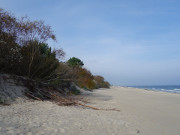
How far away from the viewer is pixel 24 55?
28.0 feet

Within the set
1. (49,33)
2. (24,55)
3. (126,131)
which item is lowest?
(126,131)

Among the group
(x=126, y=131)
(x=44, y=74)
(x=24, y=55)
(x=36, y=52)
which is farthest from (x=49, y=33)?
(x=126, y=131)

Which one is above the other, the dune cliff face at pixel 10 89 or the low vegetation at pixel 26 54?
the low vegetation at pixel 26 54

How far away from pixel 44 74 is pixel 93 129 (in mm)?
6966

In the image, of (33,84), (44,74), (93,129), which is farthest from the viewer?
(44,74)

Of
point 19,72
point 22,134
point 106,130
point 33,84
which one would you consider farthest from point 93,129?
point 19,72

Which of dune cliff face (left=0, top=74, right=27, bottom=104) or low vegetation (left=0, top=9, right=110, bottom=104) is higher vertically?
low vegetation (left=0, top=9, right=110, bottom=104)

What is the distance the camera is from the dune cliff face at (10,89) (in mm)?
6169

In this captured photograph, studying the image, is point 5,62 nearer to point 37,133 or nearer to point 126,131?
point 37,133

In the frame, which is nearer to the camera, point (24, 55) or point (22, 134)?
point (22, 134)

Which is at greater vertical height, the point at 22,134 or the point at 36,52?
the point at 36,52

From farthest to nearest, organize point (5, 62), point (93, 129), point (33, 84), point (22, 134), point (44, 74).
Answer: point (44, 74), point (33, 84), point (5, 62), point (93, 129), point (22, 134)

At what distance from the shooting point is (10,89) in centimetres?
693

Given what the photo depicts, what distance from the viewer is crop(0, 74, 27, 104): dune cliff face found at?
20.2 feet
